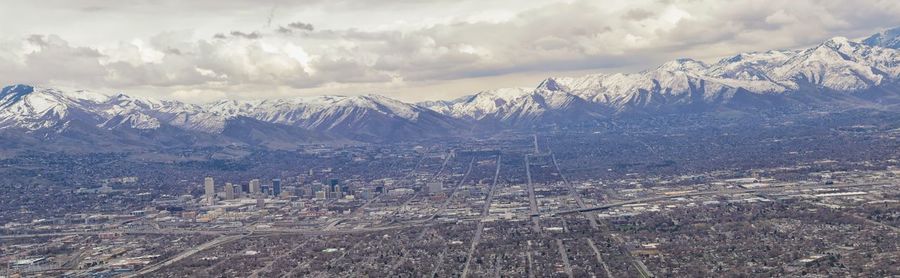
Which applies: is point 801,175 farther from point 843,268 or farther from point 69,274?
point 69,274

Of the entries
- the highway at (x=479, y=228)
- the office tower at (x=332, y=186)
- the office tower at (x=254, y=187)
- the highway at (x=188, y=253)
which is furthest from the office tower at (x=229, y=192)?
the highway at (x=188, y=253)

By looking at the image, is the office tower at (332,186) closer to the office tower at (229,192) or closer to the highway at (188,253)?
the office tower at (229,192)

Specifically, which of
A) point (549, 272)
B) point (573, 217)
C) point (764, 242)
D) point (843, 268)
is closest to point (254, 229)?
point (573, 217)

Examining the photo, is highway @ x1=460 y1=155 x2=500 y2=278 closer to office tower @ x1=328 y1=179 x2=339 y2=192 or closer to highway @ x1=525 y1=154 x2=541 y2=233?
highway @ x1=525 y1=154 x2=541 y2=233

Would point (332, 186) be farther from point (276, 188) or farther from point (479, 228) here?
point (479, 228)

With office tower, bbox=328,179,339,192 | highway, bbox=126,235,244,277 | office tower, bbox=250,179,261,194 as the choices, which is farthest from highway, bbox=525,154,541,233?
office tower, bbox=250,179,261,194

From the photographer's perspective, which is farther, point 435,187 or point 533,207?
point 435,187

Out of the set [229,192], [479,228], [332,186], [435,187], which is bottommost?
[479,228]

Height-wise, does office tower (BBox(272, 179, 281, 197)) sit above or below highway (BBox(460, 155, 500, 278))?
above

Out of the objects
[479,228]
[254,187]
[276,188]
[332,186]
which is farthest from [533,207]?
[254,187]

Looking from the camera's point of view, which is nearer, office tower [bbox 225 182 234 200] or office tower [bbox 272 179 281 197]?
office tower [bbox 225 182 234 200]

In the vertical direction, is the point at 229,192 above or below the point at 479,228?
above
